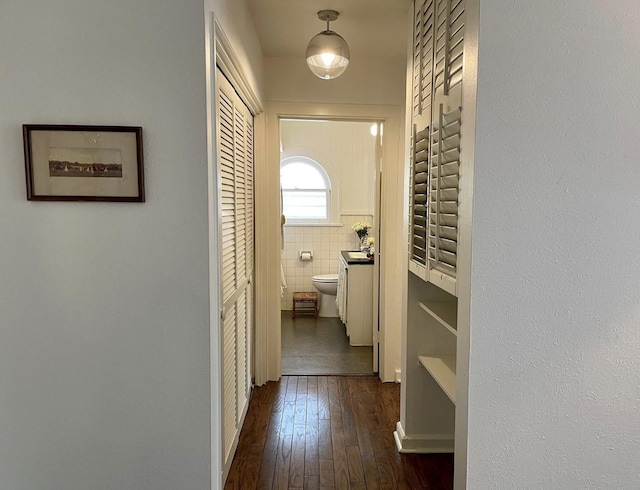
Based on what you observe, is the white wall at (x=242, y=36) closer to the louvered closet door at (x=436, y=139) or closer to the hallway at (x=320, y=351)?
the louvered closet door at (x=436, y=139)

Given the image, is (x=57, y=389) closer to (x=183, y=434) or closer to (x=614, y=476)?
(x=183, y=434)

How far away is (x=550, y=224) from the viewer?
1513mm

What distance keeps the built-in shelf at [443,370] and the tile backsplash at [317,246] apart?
3.24 m

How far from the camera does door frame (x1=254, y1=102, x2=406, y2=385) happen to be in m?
3.23

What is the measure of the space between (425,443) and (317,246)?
11.0 ft

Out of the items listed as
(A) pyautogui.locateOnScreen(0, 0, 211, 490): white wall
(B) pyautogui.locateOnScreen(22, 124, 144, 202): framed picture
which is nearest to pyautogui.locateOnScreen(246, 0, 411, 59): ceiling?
(A) pyautogui.locateOnScreen(0, 0, 211, 490): white wall

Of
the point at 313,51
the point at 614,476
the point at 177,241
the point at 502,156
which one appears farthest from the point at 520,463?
the point at 313,51

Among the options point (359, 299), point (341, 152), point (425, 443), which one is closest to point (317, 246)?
point (341, 152)

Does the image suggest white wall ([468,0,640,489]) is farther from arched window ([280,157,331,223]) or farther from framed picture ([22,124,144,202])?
arched window ([280,157,331,223])

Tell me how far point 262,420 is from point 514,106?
2.31 meters

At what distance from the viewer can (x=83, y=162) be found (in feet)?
4.91

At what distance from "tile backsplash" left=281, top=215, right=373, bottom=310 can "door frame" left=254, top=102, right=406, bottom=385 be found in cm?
213

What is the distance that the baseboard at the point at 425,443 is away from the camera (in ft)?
8.07

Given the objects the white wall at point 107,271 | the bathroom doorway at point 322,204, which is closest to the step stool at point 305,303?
the bathroom doorway at point 322,204
